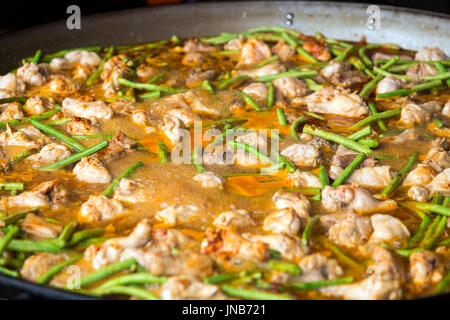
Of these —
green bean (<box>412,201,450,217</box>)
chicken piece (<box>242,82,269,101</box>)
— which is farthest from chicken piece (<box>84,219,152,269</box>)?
chicken piece (<box>242,82,269,101</box>)

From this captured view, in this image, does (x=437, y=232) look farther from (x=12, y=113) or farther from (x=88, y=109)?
(x=12, y=113)

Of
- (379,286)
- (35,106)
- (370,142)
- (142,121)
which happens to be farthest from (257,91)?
(379,286)

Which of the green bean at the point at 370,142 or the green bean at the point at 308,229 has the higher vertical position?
the green bean at the point at 370,142

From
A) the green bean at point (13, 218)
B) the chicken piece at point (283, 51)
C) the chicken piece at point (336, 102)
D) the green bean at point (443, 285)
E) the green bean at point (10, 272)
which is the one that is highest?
the chicken piece at point (283, 51)

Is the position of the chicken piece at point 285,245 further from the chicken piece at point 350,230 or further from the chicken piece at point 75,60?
the chicken piece at point 75,60

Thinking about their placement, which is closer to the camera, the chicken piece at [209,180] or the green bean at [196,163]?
the chicken piece at [209,180]

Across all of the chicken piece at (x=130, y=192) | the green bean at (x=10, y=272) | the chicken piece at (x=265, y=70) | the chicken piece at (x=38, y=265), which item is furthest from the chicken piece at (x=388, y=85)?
the green bean at (x=10, y=272)
